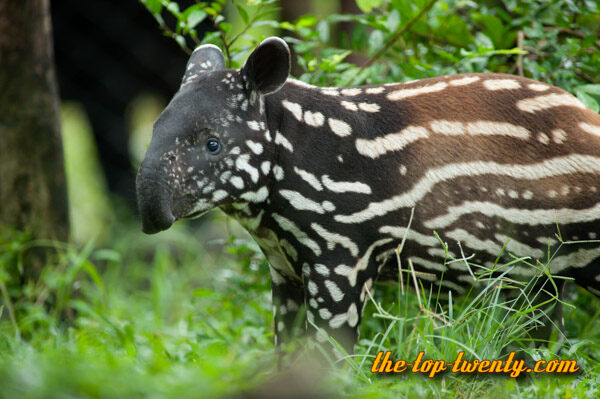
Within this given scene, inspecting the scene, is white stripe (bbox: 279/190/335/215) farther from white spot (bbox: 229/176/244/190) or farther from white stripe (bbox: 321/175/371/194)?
white spot (bbox: 229/176/244/190)

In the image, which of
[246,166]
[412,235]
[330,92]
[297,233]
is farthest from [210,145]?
[412,235]

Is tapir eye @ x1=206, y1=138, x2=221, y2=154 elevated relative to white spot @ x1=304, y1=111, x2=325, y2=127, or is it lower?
lower

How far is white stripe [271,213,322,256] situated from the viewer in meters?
2.79

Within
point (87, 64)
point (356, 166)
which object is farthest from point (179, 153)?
point (87, 64)

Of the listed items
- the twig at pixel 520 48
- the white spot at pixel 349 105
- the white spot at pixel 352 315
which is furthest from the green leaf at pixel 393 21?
the white spot at pixel 352 315

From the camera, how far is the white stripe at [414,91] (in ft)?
9.66

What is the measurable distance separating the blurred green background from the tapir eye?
769mm

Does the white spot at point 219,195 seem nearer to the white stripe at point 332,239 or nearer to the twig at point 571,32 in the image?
the white stripe at point 332,239

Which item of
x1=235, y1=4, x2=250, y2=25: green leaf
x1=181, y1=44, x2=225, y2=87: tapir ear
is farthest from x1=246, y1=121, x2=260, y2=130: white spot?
x1=235, y1=4, x2=250, y2=25: green leaf

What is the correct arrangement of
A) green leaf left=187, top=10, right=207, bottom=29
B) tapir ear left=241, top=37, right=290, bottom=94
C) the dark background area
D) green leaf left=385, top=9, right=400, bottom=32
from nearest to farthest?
tapir ear left=241, top=37, right=290, bottom=94 → green leaf left=187, top=10, right=207, bottom=29 → green leaf left=385, top=9, right=400, bottom=32 → the dark background area

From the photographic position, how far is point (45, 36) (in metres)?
4.00

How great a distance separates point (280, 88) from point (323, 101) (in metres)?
0.20

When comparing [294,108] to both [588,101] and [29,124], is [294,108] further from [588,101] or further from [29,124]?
[29,124]

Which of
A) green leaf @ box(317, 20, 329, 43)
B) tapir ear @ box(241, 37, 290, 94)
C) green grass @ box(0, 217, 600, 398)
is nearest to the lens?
green grass @ box(0, 217, 600, 398)
